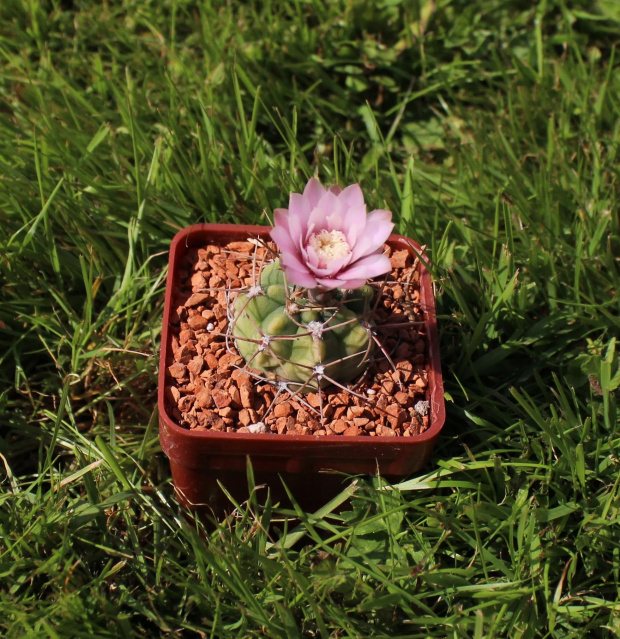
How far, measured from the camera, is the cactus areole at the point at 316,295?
1532 mm

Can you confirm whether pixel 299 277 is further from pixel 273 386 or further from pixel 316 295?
pixel 273 386

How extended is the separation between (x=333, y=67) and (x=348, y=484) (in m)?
1.78

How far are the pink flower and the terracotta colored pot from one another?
1.25ft

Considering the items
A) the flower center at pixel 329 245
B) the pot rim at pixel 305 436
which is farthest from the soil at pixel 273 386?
the flower center at pixel 329 245

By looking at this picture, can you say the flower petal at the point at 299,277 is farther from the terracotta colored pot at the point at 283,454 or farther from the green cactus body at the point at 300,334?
the terracotta colored pot at the point at 283,454

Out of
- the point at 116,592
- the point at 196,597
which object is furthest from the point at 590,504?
the point at 116,592

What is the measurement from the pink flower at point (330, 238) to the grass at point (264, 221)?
21.8 inches

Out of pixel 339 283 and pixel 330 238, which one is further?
pixel 330 238

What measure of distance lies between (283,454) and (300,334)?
0.28 meters

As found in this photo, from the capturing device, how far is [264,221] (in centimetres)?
249

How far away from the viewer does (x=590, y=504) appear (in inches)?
75.7

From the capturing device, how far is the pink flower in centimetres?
150

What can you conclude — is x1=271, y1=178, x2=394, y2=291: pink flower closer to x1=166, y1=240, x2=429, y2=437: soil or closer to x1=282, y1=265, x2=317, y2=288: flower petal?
x1=282, y1=265, x2=317, y2=288: flower petal

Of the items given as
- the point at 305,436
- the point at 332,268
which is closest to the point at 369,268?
the point at 332,268
